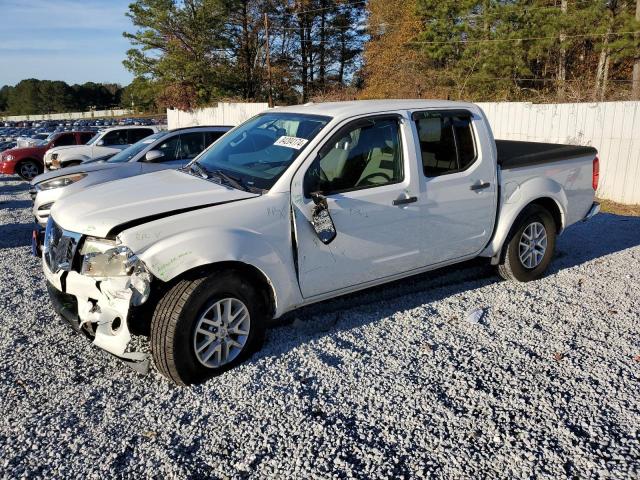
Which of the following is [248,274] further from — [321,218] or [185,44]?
[185,44]

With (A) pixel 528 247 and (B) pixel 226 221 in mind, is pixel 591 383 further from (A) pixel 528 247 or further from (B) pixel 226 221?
(B) pixel 226 221

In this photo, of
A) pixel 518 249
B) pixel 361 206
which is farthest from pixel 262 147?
pixel 518 249

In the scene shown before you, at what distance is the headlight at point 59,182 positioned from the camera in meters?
8.04

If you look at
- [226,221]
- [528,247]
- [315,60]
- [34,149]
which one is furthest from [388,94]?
[226,221]

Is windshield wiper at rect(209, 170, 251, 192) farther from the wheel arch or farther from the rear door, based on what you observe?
the rear door

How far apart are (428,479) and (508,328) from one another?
2.12 m

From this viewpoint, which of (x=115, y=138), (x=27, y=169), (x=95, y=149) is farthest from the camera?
(x=27, y=169)

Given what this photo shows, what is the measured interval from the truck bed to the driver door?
134 centimetres

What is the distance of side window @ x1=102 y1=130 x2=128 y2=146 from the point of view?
14.4 metres

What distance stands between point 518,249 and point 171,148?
608 cm

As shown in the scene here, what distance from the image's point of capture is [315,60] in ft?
140

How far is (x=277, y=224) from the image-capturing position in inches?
147

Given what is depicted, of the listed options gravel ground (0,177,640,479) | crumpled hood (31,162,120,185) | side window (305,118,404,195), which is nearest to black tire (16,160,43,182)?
crumpled hood (31,162,120,185)

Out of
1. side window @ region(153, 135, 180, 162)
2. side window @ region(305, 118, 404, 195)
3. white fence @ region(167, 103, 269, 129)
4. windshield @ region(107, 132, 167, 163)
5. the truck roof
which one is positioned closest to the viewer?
side window @ region(305, 118, 404, 195)
